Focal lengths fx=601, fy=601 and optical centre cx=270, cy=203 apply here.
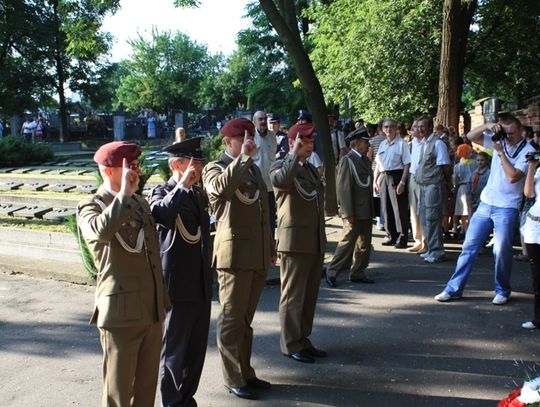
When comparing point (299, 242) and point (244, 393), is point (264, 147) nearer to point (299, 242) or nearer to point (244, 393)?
point (299, 242)

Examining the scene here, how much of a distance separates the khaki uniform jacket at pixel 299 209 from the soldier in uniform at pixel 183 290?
1.19 meters

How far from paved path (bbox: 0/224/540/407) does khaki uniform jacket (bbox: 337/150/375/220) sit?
3.22ft

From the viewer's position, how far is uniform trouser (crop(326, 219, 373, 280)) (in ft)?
24.9

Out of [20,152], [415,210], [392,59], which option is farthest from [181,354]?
[20,152]

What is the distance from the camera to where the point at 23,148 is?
20656 millimetres

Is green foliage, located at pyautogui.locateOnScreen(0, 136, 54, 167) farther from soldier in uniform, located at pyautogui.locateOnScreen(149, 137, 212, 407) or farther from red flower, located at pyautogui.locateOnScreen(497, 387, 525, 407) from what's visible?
red flower, located at pyautogui.locateOnScreen(497, 387, 525, 407)

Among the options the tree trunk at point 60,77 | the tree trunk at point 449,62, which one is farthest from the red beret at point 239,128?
the tree trunk at point 60,77

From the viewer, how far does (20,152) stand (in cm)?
2048

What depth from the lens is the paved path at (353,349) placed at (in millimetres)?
4566

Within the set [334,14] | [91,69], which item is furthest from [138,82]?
[334,14]

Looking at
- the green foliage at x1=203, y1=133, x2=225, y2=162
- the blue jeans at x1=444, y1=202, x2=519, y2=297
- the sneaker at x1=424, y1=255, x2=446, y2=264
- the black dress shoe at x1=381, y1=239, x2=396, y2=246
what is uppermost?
the green foliage at x1=203, y1=133, x2=225, y2=162

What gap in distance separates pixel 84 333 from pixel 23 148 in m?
16.3

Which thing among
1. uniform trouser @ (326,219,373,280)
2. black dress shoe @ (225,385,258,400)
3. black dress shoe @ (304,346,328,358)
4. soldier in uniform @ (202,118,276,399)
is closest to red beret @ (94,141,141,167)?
soldier in uniform @ (202,118,276,399)

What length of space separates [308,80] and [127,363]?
9037mm
